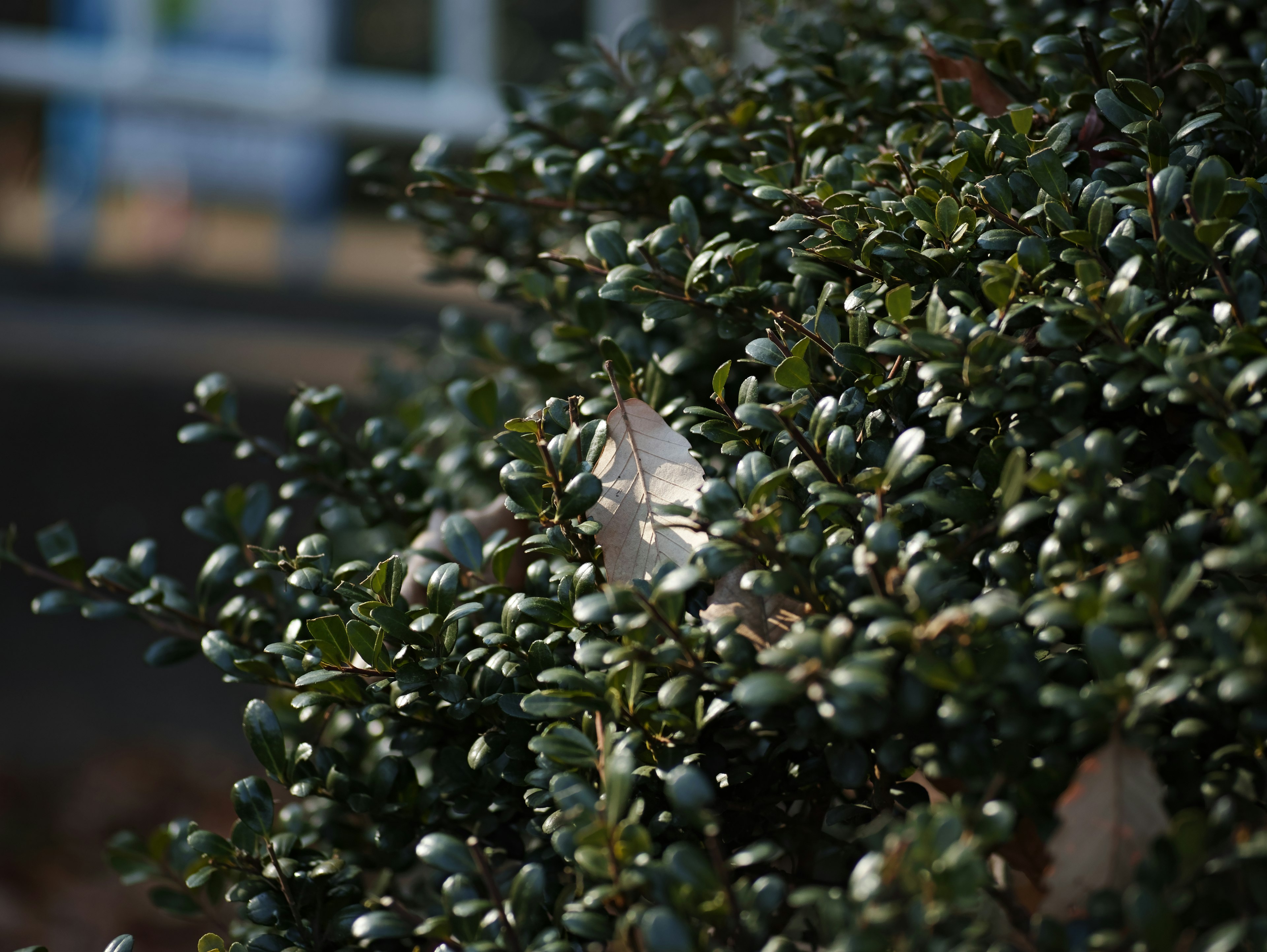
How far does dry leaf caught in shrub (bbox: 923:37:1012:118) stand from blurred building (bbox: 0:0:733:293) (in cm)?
370

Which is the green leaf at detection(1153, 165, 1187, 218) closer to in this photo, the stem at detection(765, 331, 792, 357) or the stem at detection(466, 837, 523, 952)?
the stem at detection(765, 331, 792, 357)

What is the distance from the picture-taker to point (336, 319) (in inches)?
175

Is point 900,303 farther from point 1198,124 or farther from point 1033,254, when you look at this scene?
point 1198,124

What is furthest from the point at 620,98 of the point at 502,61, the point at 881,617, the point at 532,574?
the point at 502,61

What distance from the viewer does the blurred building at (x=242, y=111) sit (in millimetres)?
4523

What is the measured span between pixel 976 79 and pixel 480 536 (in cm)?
76

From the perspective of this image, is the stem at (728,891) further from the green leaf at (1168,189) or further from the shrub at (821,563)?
the green leaf at (1168,189)

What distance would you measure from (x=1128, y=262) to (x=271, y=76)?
479cm

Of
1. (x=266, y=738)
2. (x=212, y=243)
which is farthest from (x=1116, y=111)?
(x=212, y=243)

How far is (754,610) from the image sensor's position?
815 mm

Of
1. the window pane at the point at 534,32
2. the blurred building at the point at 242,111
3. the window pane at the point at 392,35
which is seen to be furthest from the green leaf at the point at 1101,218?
the window pane at the point at 392,35

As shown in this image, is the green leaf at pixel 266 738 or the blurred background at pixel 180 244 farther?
the blurred background at pixel 180 244

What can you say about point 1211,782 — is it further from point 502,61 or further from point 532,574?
point 502,61

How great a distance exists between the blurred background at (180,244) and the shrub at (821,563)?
2.00m
